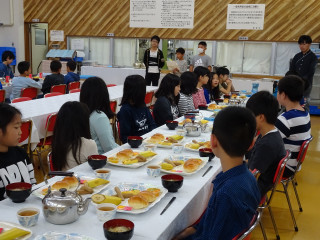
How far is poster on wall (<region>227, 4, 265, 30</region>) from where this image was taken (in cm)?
896

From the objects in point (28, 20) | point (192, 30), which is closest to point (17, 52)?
point (28, 20)

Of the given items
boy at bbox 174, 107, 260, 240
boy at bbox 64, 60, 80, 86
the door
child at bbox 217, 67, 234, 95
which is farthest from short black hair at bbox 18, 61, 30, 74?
the door

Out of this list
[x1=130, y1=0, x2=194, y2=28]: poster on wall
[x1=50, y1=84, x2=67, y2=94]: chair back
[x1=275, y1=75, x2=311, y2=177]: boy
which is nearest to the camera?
[x1=275, y1=75, x2=311, y2=177]: boy

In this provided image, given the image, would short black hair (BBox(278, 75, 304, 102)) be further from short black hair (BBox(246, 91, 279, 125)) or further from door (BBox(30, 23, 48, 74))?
door (BBox(30, 23, 48, 74))

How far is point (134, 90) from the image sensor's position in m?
3.26

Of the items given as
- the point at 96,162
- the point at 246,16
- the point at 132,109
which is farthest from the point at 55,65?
the point at 246,16

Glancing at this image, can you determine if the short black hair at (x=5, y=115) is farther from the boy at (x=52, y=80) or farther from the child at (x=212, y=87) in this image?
the boy at (x=52, y=80)

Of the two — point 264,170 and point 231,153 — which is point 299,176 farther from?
point 231,153

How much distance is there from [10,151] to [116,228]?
1.08 metres

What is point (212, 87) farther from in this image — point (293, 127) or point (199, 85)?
point (293, 127)

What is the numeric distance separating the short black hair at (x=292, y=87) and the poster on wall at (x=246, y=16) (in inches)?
241

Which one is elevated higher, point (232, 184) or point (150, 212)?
point (232, 184)

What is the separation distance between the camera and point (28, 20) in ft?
37.6

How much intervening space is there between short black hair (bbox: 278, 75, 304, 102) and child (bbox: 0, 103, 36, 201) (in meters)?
2.34
